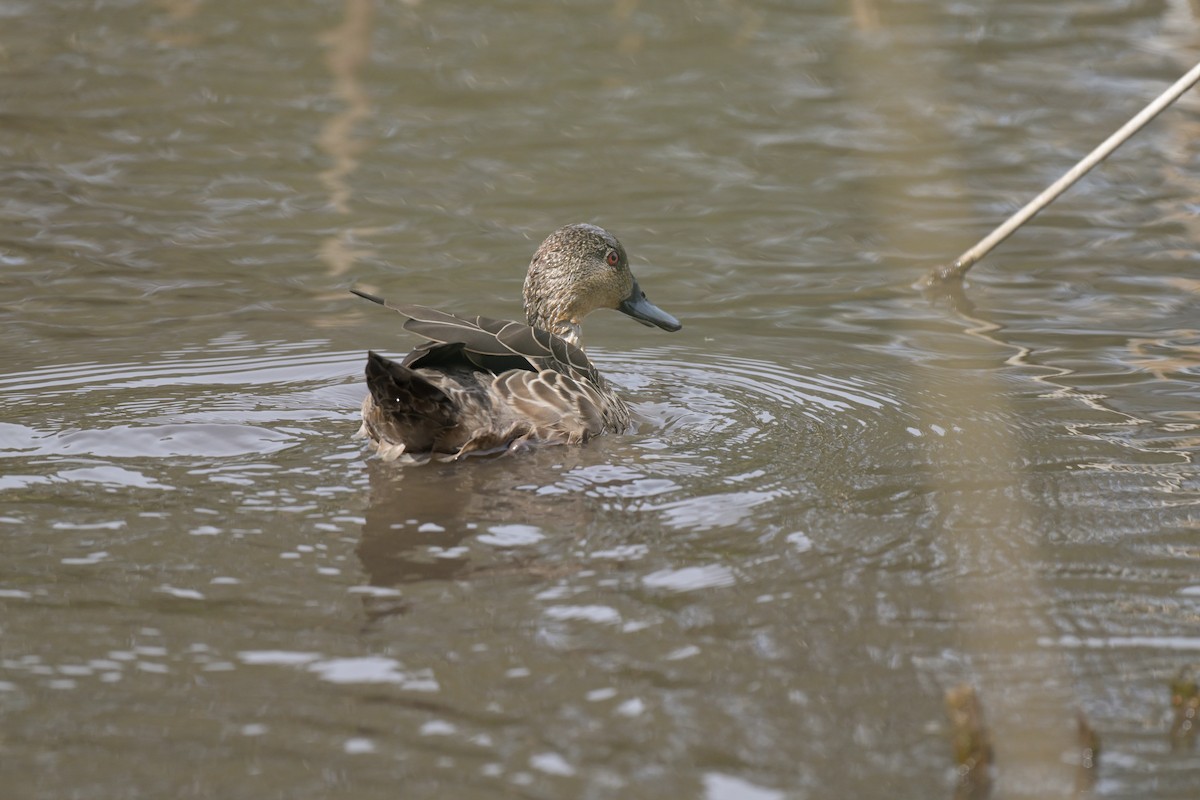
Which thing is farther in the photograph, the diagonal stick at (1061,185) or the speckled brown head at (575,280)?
the speckled brown head at (575,280)

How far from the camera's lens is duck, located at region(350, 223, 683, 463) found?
619 centimetres

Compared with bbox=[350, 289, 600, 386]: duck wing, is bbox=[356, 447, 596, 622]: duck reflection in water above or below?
below

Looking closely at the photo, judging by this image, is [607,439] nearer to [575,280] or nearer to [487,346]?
[487,346]

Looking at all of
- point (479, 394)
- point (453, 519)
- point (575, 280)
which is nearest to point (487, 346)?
point (479, 394)

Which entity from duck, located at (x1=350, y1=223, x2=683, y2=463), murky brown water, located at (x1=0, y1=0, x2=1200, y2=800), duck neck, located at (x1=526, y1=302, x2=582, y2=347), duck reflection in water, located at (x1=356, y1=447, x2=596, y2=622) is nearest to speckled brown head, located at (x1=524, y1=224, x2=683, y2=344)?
duck neck, located at (x1=526, y1=302, x2=582, y2=347)

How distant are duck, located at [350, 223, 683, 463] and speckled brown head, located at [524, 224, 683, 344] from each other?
2.44 feet

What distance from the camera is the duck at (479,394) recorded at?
619 cm

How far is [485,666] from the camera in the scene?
14.0ft

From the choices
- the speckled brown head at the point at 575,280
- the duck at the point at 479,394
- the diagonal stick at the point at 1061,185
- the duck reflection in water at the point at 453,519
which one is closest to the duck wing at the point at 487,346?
the duck at the point at 479,394

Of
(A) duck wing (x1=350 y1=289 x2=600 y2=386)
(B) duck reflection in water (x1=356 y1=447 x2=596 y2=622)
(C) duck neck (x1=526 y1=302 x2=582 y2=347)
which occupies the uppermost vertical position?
(A) duck wing (x1=350 y1=289 x2=600 y2=386)

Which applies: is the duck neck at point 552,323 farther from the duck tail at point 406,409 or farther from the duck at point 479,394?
the duck tail at point 406,409

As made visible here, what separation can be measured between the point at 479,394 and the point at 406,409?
40 cm

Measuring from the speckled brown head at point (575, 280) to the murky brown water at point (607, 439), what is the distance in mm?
427

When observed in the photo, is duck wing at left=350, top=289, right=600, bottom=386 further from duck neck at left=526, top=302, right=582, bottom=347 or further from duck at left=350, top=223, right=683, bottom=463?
duck neck at left=526, top=302, right=582, bottom=347
